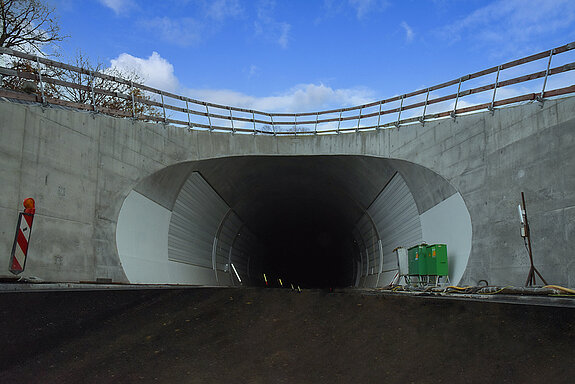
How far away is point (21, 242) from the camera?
11.1 metres

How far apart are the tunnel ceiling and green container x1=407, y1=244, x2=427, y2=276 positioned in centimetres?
341

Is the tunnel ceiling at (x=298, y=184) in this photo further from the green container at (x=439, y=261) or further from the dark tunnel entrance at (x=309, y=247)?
the green container at (x=439, y=261)

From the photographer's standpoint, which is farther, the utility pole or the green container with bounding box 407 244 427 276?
the green container with bounding box 407 244 427 276

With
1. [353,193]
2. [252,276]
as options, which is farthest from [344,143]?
[252,276]

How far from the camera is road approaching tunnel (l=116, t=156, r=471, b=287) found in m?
17.6

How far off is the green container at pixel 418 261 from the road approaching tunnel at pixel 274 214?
83 centimetres

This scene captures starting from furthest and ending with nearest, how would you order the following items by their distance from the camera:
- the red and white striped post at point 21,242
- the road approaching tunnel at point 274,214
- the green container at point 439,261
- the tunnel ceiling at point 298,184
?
the tunnel ceiling at point 298,184 < the road approaching tunnel at point 274,214 < the green container at point 439,261 < the red and white striped post at point 21,242

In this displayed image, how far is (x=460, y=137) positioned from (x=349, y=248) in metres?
21.7

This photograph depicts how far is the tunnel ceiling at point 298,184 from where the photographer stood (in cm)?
2202

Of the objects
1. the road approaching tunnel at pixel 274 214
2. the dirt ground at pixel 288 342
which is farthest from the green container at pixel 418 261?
the dirt ground at pixel 288 342

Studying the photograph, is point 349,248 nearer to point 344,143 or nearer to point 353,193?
point 353,193

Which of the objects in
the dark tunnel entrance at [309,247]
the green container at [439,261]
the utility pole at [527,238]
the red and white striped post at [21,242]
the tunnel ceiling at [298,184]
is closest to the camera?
the red and white striped post at [21,242]

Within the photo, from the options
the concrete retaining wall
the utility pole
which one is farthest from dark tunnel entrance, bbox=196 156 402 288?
the utility pole

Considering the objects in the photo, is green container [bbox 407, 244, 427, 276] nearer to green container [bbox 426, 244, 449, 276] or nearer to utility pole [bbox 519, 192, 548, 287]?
green container [bbox 426, 244, 449, 276]
